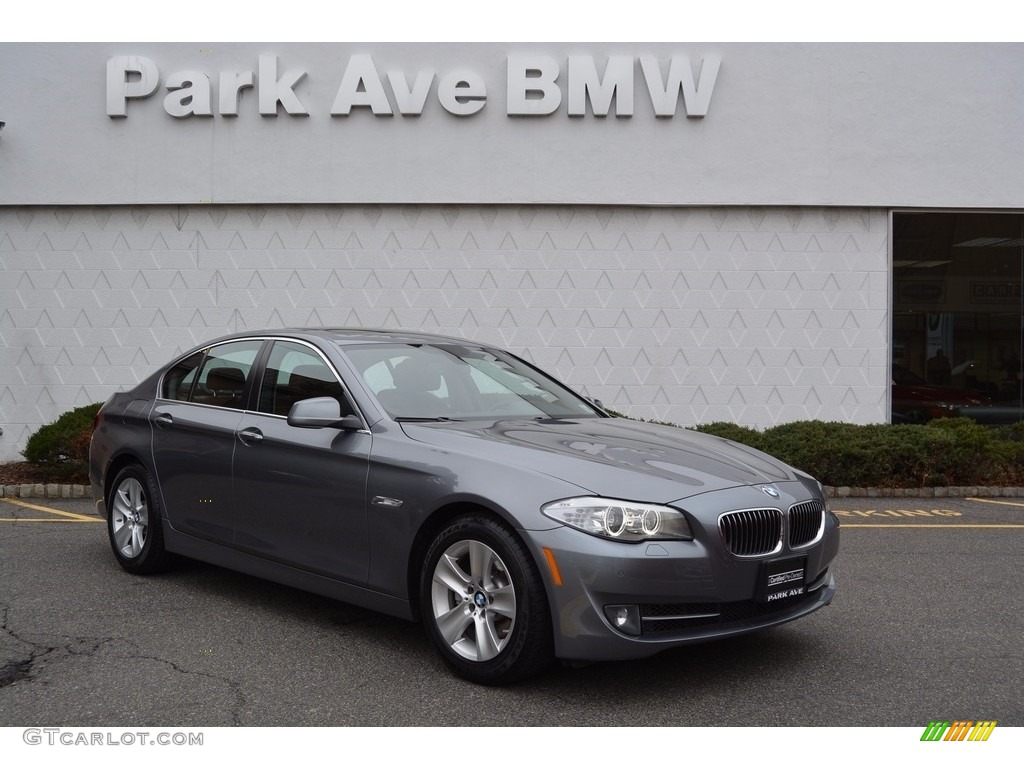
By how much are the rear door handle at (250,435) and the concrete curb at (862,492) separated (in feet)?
18.2

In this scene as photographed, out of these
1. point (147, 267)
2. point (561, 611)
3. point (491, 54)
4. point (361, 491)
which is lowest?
point (561, 611)

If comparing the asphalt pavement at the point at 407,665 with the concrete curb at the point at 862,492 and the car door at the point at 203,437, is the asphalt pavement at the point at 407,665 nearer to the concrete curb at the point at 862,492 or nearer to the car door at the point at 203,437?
the car door at the point at 203,437

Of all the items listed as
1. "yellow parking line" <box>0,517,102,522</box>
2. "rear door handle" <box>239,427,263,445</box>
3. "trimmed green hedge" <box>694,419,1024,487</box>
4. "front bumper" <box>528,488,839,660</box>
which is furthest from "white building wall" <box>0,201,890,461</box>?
"front bumper" <box>528,488,839,660</box>

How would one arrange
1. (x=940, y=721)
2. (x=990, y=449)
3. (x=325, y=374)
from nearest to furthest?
1. (x=940, y=721)
2. (x=325, y=374)
3. (x=990, y=449)

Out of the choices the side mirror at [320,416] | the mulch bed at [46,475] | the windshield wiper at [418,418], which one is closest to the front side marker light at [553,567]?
the windshield wiper at [418,418]

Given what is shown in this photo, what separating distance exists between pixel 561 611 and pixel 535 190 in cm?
963

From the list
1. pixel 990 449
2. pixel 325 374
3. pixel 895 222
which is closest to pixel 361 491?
pixel 325 374

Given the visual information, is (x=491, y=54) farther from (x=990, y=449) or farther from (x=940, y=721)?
(x=940, y=721)

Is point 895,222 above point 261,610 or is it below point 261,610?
above

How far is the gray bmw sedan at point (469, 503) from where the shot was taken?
4059 mm

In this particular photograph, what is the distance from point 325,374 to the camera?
17.7ft

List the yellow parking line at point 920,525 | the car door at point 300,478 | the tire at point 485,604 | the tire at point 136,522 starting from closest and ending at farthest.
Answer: the tire at point 485,604, the car door at point 300,478, the tire at point 136,522, the yellow parking line at point 920,525
